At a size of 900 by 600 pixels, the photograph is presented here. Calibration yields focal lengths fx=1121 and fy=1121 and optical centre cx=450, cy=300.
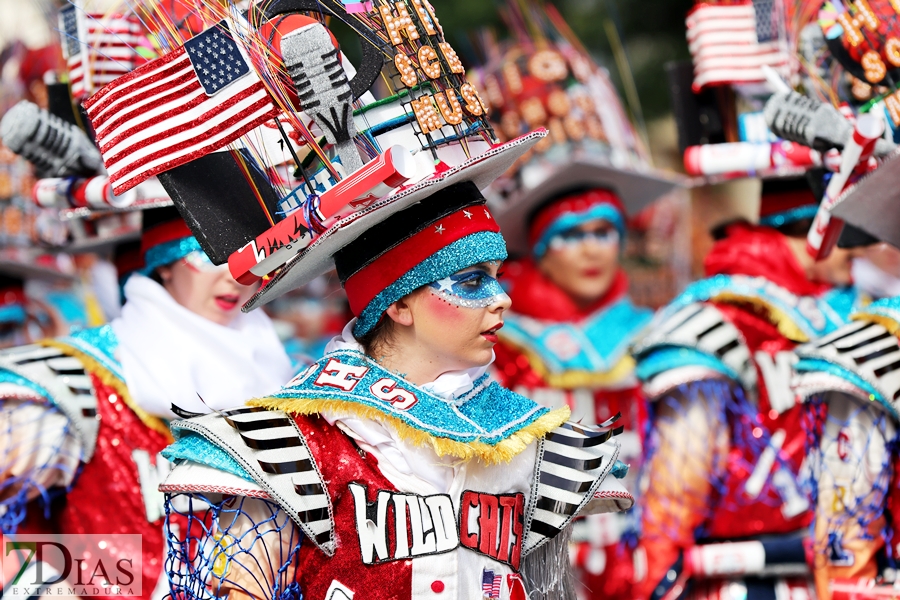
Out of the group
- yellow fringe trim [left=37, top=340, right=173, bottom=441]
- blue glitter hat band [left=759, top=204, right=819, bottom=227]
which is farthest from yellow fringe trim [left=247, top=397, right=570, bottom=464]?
blue glitter hat band [left=759, top=204, right=819, bottom=227]

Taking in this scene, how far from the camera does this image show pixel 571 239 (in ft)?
19.3

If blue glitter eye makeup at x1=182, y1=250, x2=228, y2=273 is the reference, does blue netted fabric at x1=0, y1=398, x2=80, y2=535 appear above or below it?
below

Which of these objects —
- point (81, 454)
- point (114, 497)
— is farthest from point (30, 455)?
point (114, 497)

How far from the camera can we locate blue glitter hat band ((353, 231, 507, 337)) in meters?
2.74

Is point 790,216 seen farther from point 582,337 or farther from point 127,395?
point 127,395

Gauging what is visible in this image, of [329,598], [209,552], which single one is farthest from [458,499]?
[209,552]

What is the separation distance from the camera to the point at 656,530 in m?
4.31

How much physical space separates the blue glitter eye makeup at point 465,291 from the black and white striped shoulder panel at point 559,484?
0.41 meters

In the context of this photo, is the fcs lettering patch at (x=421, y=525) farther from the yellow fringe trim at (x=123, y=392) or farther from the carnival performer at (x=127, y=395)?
the yellow fringe trim at (x=123, y=392)

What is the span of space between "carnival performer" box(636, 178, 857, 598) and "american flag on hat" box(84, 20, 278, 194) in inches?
89.4

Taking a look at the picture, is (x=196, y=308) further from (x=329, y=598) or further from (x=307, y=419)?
(x=329, y=598)

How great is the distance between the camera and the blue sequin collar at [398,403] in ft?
8.73

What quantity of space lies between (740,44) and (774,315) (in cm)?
106

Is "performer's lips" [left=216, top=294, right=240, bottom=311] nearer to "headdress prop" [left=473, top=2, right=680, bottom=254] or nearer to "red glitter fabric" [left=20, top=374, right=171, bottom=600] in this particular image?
"red glitter fabric" [left=20, top=374, right=171, bottom=600]
